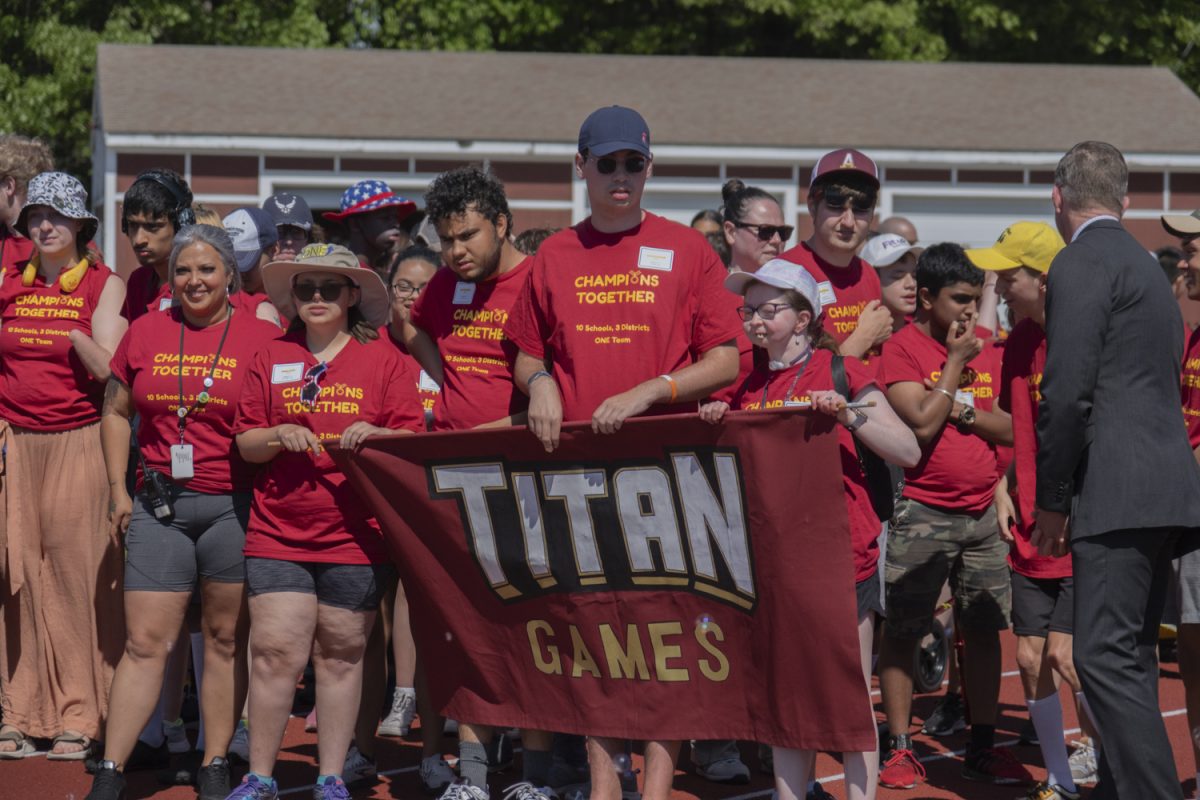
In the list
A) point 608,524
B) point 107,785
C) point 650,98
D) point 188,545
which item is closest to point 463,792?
point 608,524

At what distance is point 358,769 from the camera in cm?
722

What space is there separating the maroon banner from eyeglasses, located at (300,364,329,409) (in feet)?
1.04

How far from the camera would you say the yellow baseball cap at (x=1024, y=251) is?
6.98 m

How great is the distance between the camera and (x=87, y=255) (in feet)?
25.7

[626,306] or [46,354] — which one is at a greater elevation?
[626,306]

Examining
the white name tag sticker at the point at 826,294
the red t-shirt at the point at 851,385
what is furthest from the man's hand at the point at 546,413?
the white name tag sticker at the point at 826,294

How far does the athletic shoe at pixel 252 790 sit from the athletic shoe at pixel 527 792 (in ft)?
3.08

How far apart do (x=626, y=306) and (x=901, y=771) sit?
272 centimetres

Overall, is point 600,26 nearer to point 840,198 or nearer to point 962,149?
point 962,149

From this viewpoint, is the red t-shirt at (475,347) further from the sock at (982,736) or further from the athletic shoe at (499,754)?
the sock at (982,736)

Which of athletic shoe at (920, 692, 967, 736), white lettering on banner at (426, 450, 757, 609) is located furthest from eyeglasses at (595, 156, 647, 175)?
athletic shoe at (920, 692, 967, 736)

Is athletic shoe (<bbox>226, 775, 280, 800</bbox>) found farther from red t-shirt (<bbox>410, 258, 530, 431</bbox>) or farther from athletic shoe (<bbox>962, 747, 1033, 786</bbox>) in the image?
athletic shoe (<bbox>962, 747, 1033, 786</bbox>)

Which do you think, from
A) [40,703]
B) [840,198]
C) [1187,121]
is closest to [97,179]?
[1187,121]

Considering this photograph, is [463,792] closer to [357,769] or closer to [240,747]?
[357,769]
